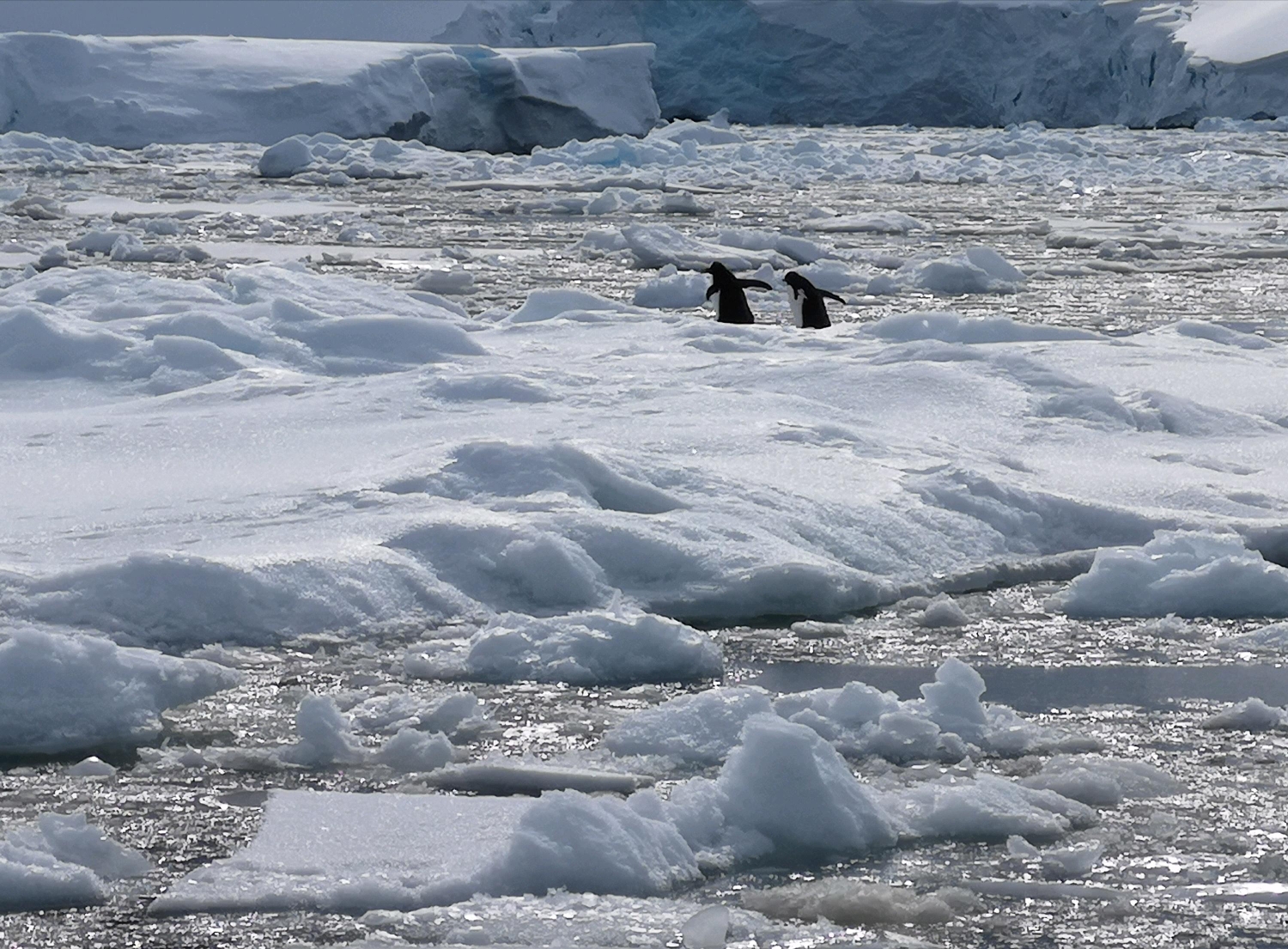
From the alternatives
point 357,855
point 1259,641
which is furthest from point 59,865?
point 1259,641

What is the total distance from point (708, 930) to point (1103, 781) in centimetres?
82

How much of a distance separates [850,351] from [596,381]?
1.16m

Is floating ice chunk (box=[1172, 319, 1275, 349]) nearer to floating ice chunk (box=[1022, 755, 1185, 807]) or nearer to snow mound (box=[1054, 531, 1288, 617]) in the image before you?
snow mound (box=[1054, 531, 1288, 617])

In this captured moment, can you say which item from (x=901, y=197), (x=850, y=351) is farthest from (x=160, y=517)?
(x=901, y=197)

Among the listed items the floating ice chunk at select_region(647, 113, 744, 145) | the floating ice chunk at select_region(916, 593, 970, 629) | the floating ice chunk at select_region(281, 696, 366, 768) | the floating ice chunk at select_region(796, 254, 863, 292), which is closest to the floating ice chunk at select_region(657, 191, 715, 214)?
the floating ice chunk at select_region(796, 254, 863, 292)

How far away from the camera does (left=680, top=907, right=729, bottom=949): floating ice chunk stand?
2.05 m

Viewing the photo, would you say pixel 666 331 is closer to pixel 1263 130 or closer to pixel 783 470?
pixel 783 470

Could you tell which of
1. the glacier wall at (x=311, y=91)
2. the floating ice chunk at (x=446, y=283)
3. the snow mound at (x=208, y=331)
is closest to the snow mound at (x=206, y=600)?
the snow mound at (x=208, y=331)

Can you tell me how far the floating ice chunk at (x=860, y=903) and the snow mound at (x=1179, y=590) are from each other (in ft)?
5.09

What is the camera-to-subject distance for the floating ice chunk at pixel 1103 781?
2.57m

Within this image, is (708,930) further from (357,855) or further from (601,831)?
(357,855)

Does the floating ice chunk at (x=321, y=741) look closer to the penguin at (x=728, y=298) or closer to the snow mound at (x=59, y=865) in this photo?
the snow mound at (x=59, y=865)

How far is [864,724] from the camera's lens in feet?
9.35

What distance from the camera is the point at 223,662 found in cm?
324
